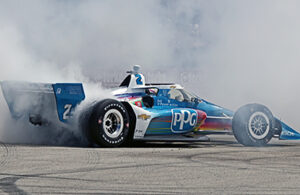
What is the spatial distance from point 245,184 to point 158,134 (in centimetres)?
485

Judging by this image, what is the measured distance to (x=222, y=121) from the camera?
11.1 metres

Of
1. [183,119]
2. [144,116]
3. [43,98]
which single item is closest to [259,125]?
[183,119]

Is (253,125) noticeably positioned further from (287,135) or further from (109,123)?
(109,123)

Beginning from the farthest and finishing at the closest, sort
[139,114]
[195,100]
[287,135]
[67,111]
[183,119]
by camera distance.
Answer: [195,100], [287,135], [183,119], [139,114], [67,111]

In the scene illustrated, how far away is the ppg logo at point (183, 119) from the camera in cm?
1061

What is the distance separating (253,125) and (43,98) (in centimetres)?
432

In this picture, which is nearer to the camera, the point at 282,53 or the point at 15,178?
the point at 15,178

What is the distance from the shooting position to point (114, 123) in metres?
9.85

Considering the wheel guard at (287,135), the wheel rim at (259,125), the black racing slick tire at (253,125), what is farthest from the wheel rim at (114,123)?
the wheel guard at (287,135)

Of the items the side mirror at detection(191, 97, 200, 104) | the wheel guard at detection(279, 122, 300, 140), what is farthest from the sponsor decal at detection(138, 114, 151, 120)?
the wheel guard at detection(279, 122, 300, 140)

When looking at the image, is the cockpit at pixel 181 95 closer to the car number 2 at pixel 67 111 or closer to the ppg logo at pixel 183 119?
the ppg logo at pixel 183 119

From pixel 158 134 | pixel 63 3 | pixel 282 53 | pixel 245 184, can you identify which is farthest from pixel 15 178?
pixel 282 53

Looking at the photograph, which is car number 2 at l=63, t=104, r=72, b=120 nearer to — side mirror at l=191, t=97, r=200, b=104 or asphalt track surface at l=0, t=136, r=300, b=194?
asphalt track surface at l=0, t=136, r=300, b=194

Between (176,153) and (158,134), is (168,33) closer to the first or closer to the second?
(158,134)
